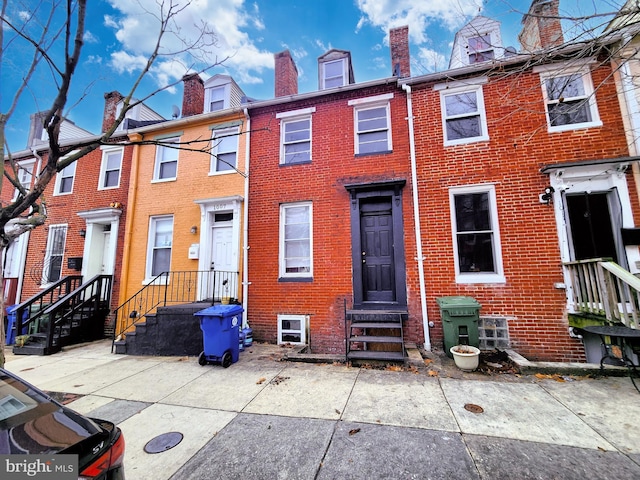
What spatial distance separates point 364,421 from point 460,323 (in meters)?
3.15

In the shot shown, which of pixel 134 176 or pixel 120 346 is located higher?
pixel 134 176

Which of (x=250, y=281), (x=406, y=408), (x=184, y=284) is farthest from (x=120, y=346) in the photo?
(x=406, y=408)

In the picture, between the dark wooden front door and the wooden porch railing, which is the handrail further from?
the wooden porch railing

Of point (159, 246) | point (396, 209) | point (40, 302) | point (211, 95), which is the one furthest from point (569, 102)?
point (40, 302)

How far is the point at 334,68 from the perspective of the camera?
28.9 feet

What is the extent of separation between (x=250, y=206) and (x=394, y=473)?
676 centimetres

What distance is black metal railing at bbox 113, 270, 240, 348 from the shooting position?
761 cm

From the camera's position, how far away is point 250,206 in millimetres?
7832

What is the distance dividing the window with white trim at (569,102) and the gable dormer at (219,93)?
9287mm

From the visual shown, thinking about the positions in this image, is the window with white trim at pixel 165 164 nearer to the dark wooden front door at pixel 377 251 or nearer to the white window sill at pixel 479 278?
the dark wooden front door at pixel 377 251

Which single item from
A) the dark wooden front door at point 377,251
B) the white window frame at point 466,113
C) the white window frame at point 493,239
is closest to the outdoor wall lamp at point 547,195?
the white window frame at point 493,239

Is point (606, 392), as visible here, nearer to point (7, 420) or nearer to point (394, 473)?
point (394, 473)

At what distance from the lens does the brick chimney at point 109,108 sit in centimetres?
1072

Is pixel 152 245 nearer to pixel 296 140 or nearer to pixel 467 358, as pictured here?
pixel 296 140
